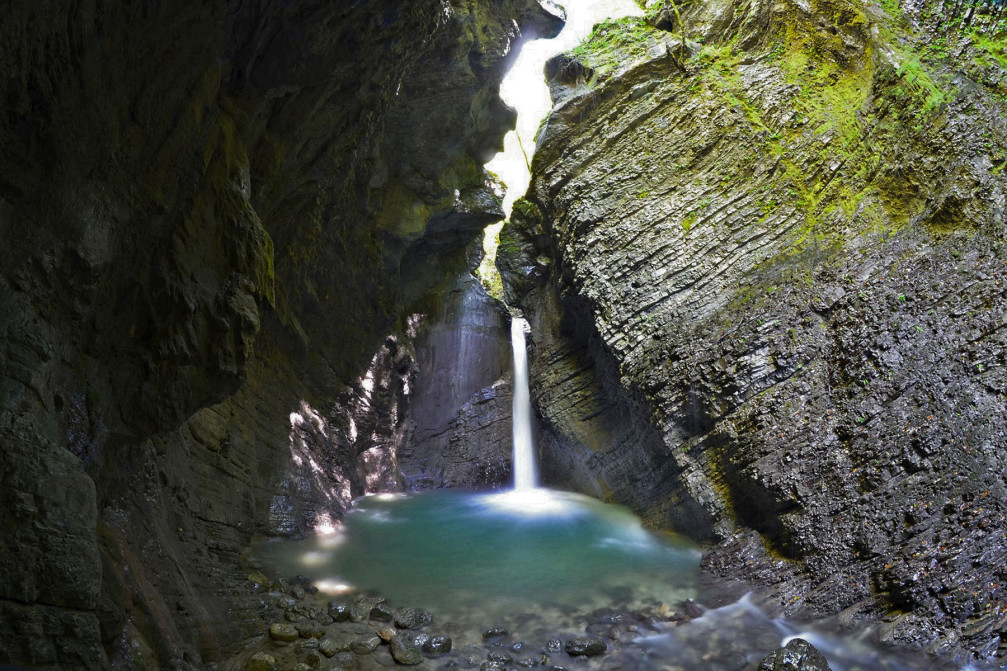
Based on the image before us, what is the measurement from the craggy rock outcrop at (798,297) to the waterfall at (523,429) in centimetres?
213

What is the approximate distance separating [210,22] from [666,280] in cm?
785

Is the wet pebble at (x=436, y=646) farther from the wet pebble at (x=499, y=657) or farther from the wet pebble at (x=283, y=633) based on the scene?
the wet pebble at (x=283, y=633)

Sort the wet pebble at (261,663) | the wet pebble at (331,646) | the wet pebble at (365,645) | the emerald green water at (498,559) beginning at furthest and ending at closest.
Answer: the emerald green water at (498,559) → the wet pebble at (365,645) → the wet pebble at (331,646) → the wet pebble at (261,663)

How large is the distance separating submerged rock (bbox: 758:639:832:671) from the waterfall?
9.61 metres

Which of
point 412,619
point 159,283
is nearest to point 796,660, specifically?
point 412,619

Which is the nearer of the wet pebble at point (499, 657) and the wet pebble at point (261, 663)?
the wet pebble at point (261, 663)

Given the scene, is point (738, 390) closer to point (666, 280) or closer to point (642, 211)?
point (666, 280)

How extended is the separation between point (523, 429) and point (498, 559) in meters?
7.12

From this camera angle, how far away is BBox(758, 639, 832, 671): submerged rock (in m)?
5.09

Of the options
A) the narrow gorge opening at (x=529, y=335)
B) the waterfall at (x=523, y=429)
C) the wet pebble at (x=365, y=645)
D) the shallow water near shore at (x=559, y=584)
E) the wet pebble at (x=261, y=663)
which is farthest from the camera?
the waterfall at (x=523, y=429)

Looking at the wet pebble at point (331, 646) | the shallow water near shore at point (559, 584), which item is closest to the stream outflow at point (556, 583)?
the shallow water near shore at point (559, 584)

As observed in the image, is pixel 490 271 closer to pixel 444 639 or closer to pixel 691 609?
pixel 691 609

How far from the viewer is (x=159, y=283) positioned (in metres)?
4.34

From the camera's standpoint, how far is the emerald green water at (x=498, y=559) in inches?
277
